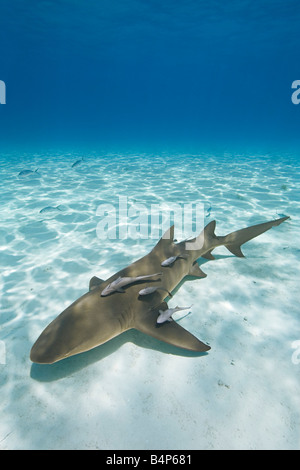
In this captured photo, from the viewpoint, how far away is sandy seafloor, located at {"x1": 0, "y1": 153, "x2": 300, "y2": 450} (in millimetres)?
2201

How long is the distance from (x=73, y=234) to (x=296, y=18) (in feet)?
185

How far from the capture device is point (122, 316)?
9.79ft

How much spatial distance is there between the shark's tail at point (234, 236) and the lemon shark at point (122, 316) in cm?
89

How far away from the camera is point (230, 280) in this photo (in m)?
4.58

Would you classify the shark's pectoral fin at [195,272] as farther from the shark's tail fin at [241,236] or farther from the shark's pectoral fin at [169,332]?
the shark's pectoral fin at [169,332]

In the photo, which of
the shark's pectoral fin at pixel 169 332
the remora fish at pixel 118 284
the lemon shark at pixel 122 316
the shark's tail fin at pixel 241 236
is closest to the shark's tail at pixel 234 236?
the shark's tail fin at pixel 241 236

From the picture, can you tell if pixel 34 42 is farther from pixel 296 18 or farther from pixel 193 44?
pixel 296 18

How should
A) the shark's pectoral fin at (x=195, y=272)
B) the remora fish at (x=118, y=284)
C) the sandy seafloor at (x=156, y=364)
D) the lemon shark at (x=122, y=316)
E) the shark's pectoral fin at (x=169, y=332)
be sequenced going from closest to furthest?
the sandy seafloor at (x=156, y=364), the lemon shark at (x=122, y=316), the shark's pectoral fin at (x=169, y=332), the remora fish at (x=118, y=284), the shark's pectoral fin at (x=195, y=272)

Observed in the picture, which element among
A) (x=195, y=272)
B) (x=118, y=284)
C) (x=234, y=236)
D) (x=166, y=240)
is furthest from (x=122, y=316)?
(x=234, y=236)

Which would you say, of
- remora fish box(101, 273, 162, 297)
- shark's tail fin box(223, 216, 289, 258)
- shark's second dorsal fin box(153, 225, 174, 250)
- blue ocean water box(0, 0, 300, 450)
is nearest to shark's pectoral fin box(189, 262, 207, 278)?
blue ocean water box(0, 0, 300, 450)

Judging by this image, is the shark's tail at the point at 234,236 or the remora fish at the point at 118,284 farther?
the shark's tail at the point at 234,236

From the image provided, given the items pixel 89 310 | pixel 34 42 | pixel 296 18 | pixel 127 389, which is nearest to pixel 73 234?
pixel 89 310

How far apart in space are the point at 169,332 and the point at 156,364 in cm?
43

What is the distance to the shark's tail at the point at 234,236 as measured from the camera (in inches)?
189
